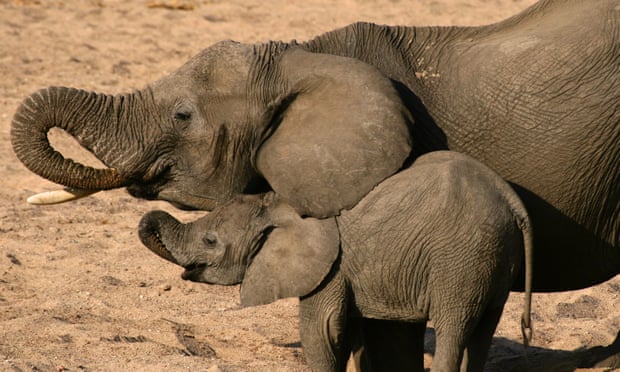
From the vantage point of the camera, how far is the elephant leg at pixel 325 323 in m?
5.57

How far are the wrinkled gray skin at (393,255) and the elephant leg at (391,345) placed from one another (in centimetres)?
50

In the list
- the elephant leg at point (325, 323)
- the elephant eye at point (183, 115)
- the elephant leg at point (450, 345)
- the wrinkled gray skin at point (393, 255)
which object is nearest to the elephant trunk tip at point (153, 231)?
the wrinkled gray skin at point (393, 255)

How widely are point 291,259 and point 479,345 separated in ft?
2.89

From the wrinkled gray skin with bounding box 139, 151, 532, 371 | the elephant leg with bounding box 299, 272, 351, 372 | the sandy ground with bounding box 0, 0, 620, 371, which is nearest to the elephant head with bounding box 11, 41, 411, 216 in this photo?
the wrinkled gray skin with bounding box 139, 151, 532, 371

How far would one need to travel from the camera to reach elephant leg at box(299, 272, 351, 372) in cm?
557

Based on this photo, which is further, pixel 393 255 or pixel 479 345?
pixel 479 345

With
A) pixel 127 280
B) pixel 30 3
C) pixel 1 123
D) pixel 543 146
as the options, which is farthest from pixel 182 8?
pixel 543 146

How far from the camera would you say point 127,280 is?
8180 mm

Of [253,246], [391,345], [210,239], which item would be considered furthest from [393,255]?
[391,345]

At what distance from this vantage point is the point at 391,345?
6375mm

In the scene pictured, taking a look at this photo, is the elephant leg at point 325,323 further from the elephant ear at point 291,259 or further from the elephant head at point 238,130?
the elephant head at point 238,130

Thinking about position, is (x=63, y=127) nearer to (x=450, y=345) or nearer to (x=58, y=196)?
(x=58, y=196)

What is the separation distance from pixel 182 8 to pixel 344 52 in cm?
920

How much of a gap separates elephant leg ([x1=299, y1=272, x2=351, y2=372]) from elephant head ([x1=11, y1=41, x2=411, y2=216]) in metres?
0.32
